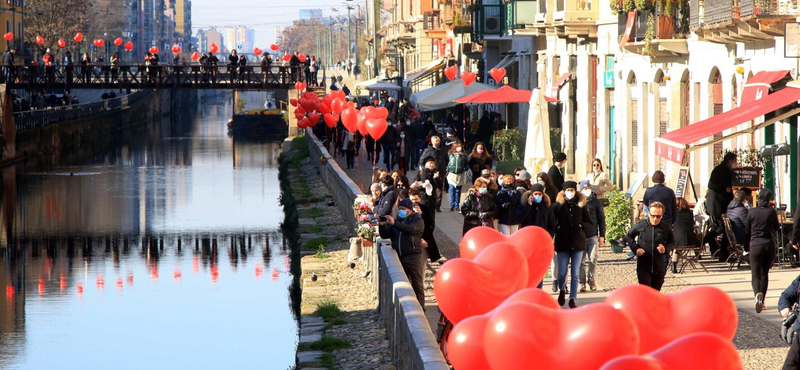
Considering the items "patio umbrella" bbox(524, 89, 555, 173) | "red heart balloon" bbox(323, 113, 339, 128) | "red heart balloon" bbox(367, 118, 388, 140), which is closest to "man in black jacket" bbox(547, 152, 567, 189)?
"patio umbrella" bbox(524, 89, 555, 173)

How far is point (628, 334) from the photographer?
6.62 m

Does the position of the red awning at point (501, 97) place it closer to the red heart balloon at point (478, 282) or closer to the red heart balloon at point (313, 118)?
the red heart balloon at point (313, 118)

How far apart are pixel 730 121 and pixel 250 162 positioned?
42.9 metres

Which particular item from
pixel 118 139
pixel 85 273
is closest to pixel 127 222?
pixel 85 273

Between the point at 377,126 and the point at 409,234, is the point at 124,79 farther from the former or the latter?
the point at 409,234

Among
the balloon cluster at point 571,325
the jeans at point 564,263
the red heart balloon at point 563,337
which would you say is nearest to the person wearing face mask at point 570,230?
the jeans at point 564,263

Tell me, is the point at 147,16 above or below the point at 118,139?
above

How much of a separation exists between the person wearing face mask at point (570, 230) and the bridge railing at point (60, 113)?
40.2 m

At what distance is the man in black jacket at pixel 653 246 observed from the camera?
12.6 meters

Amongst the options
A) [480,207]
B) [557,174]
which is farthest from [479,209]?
[557,174]

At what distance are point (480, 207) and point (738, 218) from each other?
3.14 meters

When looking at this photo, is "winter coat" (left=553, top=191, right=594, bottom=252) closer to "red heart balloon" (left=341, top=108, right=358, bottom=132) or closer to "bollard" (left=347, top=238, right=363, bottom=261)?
"bollard" (left=347, top=238, right=363, bottom=261)

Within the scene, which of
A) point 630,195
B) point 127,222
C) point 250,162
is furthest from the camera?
point 250,162

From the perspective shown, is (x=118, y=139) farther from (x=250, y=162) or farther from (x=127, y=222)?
(x=127, y=222)
